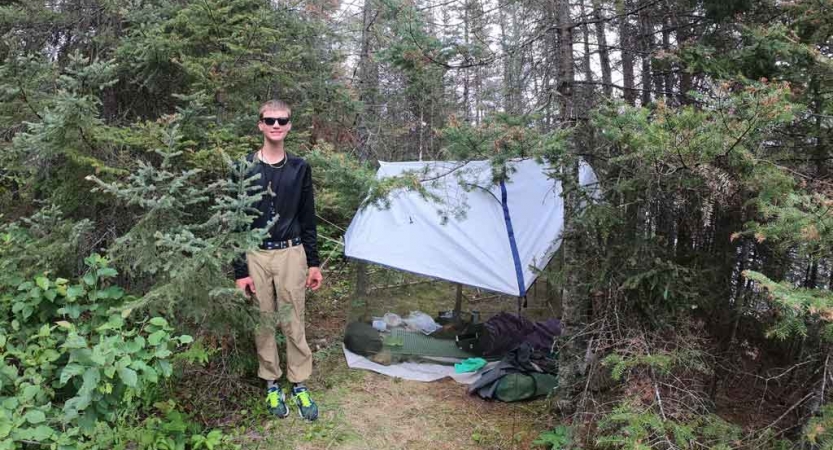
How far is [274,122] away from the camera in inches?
129

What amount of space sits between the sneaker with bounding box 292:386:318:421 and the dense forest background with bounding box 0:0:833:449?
55 cm

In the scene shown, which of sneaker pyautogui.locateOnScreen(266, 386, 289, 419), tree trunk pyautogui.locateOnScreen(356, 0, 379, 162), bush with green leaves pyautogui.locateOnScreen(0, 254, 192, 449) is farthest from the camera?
tree trunk pyautogui.locateOnScreen(356, 0, 379, 162)

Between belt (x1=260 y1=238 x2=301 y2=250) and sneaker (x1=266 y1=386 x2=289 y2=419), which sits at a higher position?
belt (x1=260 y1=238 x2=301 y2=250)

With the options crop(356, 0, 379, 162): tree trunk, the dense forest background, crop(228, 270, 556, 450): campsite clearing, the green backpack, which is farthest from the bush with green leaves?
crop(356, 0, 379, 162): tree trunk

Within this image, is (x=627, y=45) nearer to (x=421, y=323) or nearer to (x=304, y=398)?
(x=421, y=323)

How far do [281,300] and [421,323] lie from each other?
2.26 m

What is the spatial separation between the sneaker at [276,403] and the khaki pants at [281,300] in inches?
3.8

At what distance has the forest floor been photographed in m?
3.27

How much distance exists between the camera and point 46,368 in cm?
254

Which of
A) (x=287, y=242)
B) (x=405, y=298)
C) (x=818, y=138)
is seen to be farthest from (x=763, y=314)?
(x=405, y=298)

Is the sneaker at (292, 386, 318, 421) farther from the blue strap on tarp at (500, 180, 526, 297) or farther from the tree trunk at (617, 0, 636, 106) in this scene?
the tree trunk at (617, 0, 636, 106)

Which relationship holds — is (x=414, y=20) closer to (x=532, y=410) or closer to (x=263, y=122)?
(x=263, y=122)

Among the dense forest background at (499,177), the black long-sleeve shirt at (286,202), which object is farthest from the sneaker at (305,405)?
the black long-sleeve shirt at (286,202)

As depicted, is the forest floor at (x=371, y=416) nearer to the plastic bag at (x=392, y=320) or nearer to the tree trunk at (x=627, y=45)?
the plastic bag at (x=392, y=320)
